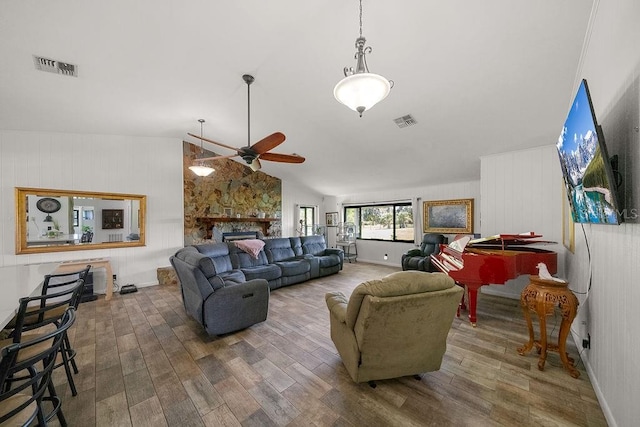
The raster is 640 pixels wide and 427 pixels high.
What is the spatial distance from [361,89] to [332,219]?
7035 millimetres

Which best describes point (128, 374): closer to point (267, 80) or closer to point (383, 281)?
point (383, 281)

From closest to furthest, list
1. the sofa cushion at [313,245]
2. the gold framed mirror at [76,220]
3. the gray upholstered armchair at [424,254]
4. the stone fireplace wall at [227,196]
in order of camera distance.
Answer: the gold framed mirror at [76,220] → the gray upholstered armchair at [424,254] → the stone fireplace wall at [227,196] → the sofa cushion at [313,245]

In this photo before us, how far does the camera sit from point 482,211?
4.40m

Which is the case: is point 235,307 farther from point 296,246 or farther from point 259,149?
point 296,246

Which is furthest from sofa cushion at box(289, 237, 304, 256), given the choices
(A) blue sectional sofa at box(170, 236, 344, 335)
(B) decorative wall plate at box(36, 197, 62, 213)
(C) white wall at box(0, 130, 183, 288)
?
(B) decorative wall plate at box(36, 197, 62, 213)

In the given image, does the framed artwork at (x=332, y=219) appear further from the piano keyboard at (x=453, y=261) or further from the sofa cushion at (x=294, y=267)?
the piano keyboard at (x=453, y=261)

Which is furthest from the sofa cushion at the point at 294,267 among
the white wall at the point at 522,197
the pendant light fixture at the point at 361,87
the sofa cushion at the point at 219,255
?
the pendant light fixture at the point at 361,87

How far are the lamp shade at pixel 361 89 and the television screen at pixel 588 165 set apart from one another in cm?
102

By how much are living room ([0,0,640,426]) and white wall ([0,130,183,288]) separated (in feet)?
0.06

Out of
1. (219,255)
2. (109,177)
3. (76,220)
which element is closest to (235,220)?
(219,255)

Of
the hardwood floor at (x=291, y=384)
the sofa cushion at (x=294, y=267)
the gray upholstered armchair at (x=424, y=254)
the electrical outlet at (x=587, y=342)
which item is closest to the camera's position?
the hardwood floor at (x=291, y=384)

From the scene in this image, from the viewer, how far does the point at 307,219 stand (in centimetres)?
852

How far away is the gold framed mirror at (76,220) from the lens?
404 centimetres

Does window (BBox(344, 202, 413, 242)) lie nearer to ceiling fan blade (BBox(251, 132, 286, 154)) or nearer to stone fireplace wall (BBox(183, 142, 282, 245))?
stone fireplace wall (BBox(183, 142, 282, 245))
